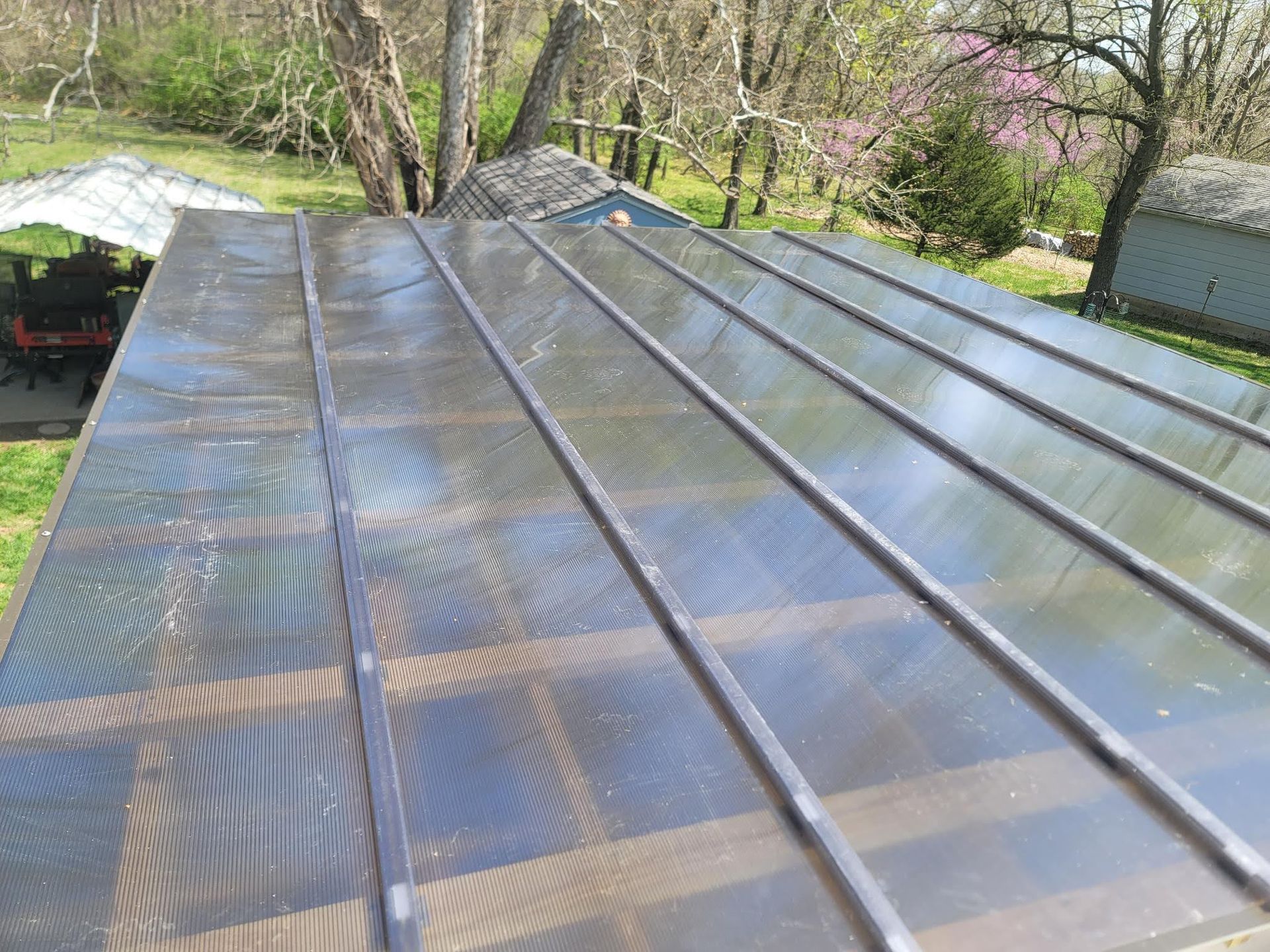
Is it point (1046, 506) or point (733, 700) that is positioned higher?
point (1046, 506)

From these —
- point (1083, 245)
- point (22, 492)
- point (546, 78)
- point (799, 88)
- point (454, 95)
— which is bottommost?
point (22, 492)

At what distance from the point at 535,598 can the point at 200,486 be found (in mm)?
1481

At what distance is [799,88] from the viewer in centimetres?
2200

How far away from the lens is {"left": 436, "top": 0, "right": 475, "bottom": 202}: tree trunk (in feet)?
45.9

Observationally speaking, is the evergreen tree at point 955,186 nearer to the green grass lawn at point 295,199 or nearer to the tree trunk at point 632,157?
the green grass lawn at point 295,199

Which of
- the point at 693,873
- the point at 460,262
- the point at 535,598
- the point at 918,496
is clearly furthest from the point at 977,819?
the point at 460,262

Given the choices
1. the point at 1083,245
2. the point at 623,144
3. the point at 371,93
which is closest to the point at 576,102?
the point at 623,144

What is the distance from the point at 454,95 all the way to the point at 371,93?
1.47 meters

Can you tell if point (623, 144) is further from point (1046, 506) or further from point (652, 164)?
point (1046, 506)

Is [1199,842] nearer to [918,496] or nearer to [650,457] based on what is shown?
[918,496]

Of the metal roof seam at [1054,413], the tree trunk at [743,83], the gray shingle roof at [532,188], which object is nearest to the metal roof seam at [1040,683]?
the metal roof seam at [1054,413]

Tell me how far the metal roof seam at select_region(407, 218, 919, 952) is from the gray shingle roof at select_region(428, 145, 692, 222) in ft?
26.4

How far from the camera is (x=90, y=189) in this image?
13141mm

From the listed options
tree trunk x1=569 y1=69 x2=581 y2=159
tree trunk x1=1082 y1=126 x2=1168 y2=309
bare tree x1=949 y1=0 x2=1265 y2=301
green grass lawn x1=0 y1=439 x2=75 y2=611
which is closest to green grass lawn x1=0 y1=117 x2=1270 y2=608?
green grass lawn x1=0 y1=439 x2=75 y2=611
